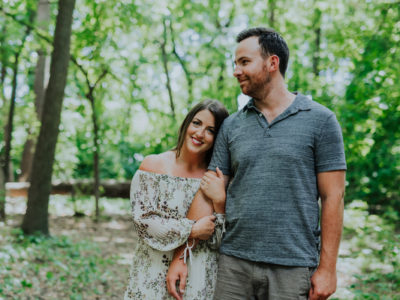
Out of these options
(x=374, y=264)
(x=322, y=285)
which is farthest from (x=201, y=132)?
(x=374, y=264)

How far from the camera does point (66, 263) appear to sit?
5.69m

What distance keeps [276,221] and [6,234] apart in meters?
6.15

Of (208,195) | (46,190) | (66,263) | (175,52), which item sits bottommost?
(66,263)

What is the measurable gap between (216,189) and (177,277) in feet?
1.96

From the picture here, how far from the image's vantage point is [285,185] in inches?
79.0

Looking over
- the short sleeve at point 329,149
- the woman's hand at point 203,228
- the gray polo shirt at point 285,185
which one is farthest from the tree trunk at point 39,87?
the short sleeve at point 329,149

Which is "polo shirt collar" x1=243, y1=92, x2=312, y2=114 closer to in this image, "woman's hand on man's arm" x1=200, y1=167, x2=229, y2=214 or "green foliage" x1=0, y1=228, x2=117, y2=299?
"woman's hand on man's arm" x1=200, y1=167, x2=229, y2=214

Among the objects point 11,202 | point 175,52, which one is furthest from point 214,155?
point 175,52

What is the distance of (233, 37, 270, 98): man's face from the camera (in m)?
2.21

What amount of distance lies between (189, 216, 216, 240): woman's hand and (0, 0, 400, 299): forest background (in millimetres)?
3045

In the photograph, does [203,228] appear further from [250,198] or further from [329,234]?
[329,234]

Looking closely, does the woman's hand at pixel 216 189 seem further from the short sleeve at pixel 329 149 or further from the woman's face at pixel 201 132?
the short sleeve at pixel 329 149

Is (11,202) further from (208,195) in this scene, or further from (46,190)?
(208,195)

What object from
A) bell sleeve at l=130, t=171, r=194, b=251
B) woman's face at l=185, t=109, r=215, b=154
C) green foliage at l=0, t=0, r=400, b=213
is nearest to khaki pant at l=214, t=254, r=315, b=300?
bell sleeve at l=130, t=171, r=194, b=251
